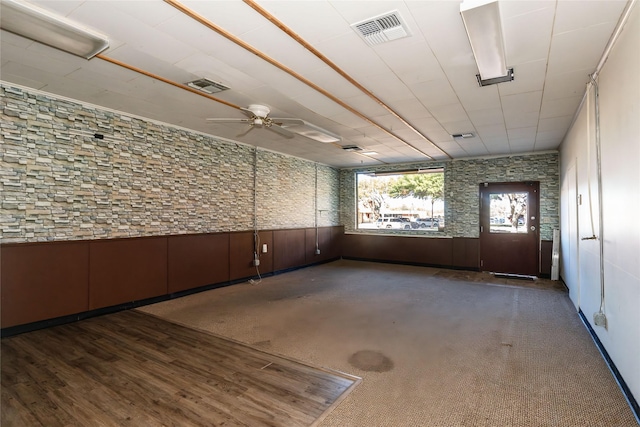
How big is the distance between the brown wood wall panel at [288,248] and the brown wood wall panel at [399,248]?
1.95 meters

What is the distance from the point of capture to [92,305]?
4168 millimetres

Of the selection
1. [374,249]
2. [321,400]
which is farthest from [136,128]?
[374,249]

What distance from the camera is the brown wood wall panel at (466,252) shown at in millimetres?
7641

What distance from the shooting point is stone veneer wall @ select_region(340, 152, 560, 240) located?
270 inches

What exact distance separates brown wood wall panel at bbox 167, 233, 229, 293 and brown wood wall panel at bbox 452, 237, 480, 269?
218 inches

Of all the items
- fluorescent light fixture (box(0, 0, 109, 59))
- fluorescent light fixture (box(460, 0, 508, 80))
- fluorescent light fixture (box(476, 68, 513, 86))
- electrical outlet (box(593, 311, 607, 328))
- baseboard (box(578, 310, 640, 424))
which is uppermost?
fluorescent light fixture (box(476, 68, 513, 86))

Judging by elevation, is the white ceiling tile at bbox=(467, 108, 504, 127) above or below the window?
above

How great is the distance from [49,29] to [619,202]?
4644 millimetres

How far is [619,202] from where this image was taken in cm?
250

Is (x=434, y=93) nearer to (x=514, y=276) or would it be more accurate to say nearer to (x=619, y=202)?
(x=619, y=202)

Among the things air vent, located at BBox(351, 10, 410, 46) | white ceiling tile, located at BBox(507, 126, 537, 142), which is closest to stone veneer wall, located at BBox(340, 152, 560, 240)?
white ceiling tile, located at BBox(507, 126, 537, 142)

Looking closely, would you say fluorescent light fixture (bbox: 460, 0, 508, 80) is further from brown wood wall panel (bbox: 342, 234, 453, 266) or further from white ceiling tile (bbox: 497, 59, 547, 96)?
brown wood wall panel (bbox: 342, 234, 453, 266)

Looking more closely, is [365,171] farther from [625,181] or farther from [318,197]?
[625,181]

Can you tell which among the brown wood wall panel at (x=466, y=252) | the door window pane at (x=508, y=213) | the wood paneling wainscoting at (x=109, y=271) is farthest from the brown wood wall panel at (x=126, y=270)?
the door window pane at (x=508, y=213)
